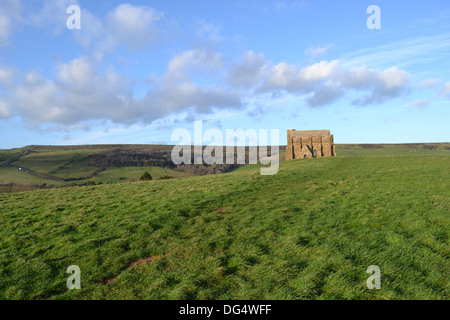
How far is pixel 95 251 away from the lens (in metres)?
9.45

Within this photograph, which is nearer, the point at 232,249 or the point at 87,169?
the point at 232,249

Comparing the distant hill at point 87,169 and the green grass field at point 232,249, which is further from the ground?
the green grass field at point 232,249

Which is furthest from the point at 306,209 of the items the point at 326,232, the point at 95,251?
the point at 95,251

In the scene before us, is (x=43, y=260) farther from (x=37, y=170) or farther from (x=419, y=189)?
(x=37, y=170)

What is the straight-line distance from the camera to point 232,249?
30.2ft

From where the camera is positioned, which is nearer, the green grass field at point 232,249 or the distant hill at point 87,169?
the green grass field at point 232,249

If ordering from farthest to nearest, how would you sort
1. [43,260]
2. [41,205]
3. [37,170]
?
[37,170] → [41,205] → [43,260]

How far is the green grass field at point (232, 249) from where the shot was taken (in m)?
6.78

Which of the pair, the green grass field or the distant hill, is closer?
the green grass field

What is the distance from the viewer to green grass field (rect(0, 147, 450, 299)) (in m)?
6.78

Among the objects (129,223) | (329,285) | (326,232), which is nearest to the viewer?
(329,285)

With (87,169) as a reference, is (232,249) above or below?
above

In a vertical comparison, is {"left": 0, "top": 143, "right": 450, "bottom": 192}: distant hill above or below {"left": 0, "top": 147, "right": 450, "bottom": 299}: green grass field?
below

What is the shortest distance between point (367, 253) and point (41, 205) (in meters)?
20.3
